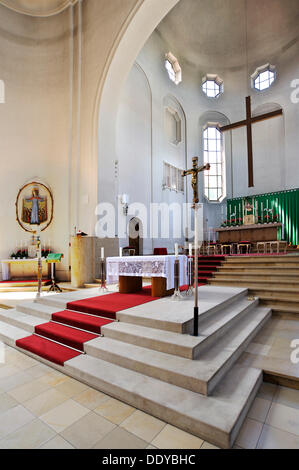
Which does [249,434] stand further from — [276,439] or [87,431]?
[87,431]

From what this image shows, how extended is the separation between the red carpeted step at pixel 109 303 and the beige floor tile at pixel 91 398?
119cm

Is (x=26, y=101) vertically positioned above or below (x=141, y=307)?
above

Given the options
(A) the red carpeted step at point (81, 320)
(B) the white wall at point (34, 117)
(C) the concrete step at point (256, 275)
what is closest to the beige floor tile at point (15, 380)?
(A) the red carpeted step at point (81, 320)

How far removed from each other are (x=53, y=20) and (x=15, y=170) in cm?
577

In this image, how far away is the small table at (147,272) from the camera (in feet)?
14.3

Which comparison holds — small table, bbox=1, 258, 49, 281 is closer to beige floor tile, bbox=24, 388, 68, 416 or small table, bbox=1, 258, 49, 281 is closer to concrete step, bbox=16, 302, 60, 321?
concrete step, bbox=16, 302, 60, 321

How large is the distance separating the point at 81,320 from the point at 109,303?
0.65 metres

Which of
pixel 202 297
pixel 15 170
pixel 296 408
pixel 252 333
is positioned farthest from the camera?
pixel 15 170

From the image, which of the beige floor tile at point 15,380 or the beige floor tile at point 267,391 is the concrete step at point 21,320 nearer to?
the beige floor tile at point 15,380

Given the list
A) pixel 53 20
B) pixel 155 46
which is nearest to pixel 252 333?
pixel 53 20

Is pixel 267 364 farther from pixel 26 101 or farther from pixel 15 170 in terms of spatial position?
pixel 26 101

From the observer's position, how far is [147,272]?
4.43m

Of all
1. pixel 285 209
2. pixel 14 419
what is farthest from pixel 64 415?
pixel 285 209
